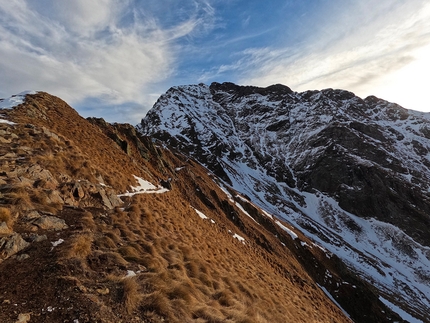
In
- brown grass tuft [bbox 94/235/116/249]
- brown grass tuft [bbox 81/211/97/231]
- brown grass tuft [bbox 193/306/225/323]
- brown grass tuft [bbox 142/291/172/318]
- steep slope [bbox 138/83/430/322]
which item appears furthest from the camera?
steep slope [bbox 138/83/430/322]

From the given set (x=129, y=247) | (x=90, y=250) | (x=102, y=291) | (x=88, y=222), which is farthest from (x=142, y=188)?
(x=102, y=291)

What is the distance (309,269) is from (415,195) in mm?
124319

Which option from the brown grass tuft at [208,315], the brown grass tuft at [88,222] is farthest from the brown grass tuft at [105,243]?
the brown grass tuft at [208,315]

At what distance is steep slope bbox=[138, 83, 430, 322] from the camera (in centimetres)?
8856

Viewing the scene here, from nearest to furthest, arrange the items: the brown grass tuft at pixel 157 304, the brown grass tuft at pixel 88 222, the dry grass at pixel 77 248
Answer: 1. the brown grass tuft at pixel 157 304
2. the dry grass at pixel 77 248
3. the brown grass tuft at pixel 88 222

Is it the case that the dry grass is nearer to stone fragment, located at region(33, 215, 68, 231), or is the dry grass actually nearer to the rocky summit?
the rocky summit

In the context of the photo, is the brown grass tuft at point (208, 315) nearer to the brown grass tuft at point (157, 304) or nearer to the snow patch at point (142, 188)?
the brown grass tuft at point (157, 304)

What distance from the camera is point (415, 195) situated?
13025 cm

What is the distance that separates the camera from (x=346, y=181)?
145 metres

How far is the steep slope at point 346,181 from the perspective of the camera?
88562 mm

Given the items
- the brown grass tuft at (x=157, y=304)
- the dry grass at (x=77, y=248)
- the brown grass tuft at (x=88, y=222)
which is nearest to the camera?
the brown grass tuft at (x=157, y=304)

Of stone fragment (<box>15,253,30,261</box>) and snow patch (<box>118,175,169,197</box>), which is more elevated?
snow patch (<box>118,175,169,197</box>)

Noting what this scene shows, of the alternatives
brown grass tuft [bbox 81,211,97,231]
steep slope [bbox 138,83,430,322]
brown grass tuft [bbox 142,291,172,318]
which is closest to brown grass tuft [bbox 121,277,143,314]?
brown grass tuft [bbox 142,291,172,318]

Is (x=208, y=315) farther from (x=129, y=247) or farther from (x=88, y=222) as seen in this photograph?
(x=88, y=222)
